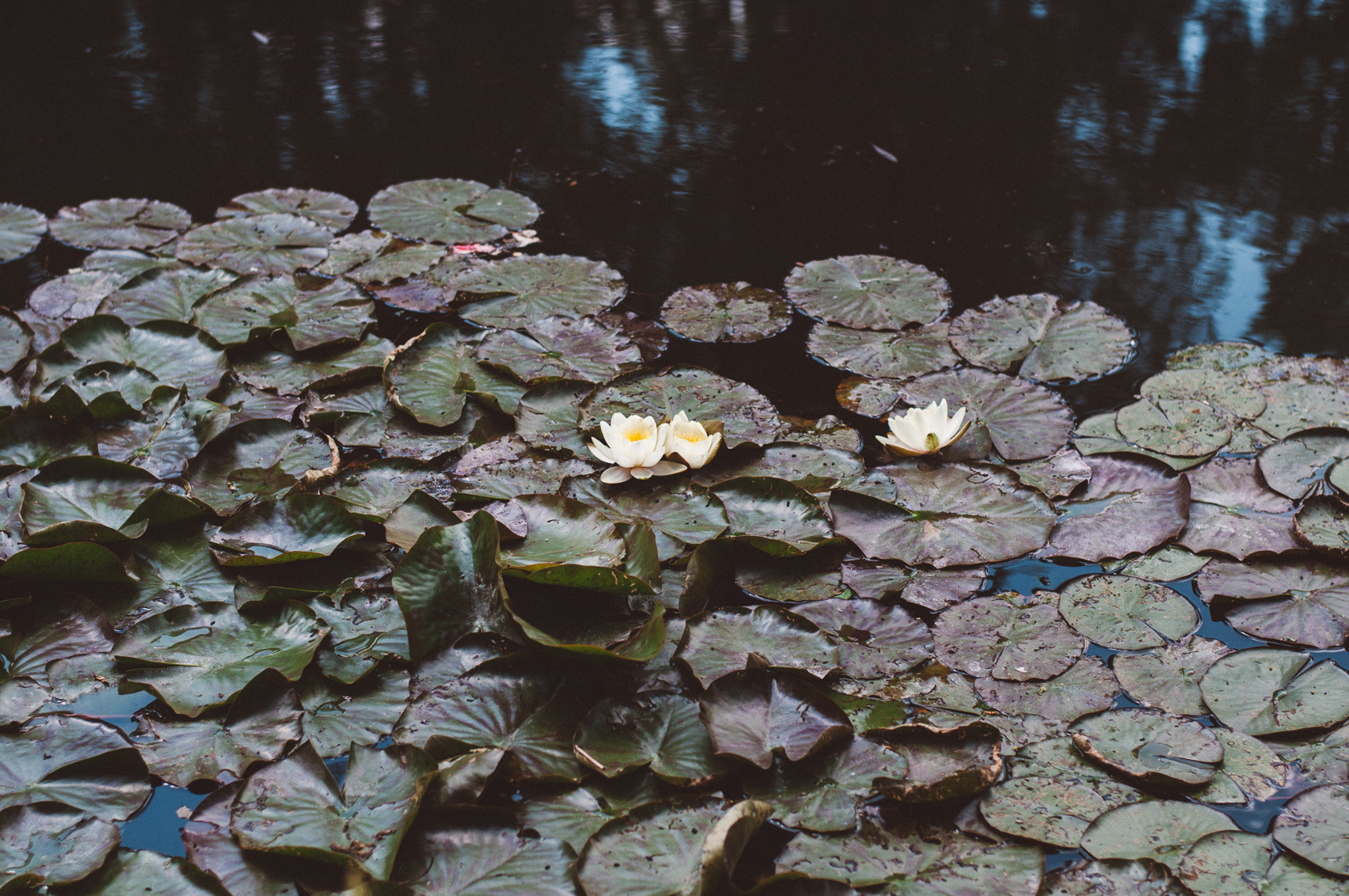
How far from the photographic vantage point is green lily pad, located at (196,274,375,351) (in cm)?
232

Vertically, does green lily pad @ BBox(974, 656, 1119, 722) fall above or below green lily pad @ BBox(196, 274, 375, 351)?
below

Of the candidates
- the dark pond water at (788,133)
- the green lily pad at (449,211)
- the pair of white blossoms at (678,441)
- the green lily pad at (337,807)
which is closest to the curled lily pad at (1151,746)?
the dark pond water at (788,133)

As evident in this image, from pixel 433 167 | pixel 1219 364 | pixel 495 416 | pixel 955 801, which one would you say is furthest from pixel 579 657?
pixel 433 167

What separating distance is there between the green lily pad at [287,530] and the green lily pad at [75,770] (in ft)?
1.19

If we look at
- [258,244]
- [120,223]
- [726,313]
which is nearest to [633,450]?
[726,313]

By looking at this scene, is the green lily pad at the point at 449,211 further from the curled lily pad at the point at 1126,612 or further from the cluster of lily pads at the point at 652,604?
the curled lily pad at the point at 1126,612

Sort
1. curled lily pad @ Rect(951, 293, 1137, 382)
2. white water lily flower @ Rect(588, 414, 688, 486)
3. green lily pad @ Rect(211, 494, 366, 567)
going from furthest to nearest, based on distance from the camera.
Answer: curled lily pad @ Rect(951, 293, 1137, 382), white water lily flower @ Rect(588, 414, 688, 486), green lily pad @ Rect(211, 494, 366, 567)

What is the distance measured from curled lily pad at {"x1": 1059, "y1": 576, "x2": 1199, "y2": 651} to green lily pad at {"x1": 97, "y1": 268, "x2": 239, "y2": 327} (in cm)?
211

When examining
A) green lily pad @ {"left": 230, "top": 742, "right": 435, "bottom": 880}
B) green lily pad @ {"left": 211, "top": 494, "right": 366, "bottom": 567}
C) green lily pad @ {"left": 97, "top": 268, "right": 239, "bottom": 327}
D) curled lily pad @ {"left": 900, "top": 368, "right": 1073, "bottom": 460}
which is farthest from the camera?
green lily pad @ {"left": 97, "top": 268, "right": 239, "bottom": 327}

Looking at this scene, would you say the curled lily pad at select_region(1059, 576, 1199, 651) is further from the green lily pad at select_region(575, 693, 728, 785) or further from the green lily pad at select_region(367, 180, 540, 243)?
the green lily pad at select_region(367, 180, 540, 243)

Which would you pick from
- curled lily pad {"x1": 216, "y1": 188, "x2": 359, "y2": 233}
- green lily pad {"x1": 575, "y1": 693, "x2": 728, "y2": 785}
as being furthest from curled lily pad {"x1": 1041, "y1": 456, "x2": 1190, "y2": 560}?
curled lily pad {"x1": 216, "y1": 188, "x2": 359, "y2": 233}

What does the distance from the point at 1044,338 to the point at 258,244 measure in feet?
6.96

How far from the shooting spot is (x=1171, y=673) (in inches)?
59.5

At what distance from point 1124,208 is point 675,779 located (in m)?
2.38
